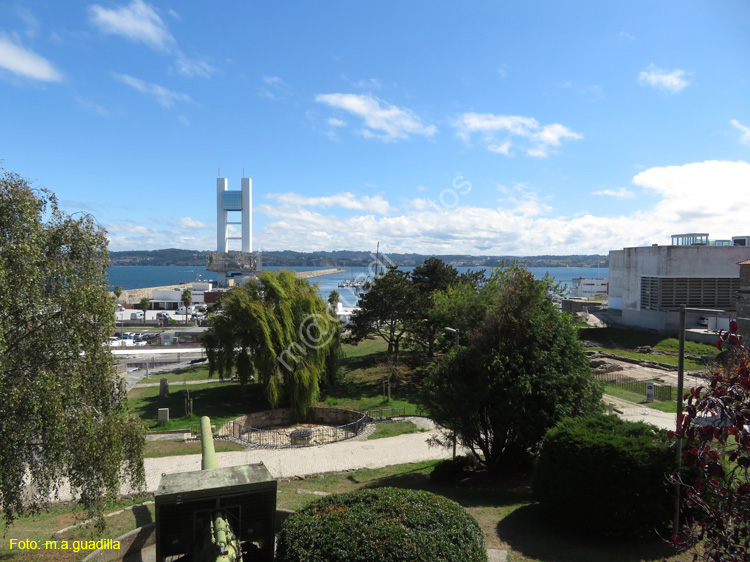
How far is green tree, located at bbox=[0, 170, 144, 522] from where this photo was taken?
24.4ft

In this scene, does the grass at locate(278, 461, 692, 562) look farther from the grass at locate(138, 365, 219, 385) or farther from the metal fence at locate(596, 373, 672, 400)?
the grass at locate(138, 365, 219, 385)

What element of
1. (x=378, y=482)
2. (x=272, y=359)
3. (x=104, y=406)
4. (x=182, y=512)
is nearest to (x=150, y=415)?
(x=272, y=359)

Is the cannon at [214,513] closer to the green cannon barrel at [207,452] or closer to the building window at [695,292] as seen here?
the green cannon barrel at [207,452]

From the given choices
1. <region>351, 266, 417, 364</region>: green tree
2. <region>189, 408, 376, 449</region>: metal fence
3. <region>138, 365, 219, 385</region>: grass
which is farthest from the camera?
<region>351, 266, 417, 364</region>: green tree

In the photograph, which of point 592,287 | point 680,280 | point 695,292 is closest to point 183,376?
point 680,280

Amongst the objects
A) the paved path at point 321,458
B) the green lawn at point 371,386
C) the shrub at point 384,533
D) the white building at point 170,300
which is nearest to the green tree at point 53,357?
the shrub at point 384,533

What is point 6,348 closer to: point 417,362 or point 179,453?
point 179,453

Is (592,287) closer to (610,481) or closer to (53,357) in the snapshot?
(610,481)

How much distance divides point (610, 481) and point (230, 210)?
155800 millimetres

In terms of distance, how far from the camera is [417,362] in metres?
36.6

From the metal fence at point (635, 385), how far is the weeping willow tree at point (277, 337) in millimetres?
15619

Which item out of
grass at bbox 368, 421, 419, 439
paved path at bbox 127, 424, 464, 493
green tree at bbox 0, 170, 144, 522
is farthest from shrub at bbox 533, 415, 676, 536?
grass at bbox 368, 421, 419, 439

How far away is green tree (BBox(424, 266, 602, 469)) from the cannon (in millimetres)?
8291

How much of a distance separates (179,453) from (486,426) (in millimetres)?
12269
